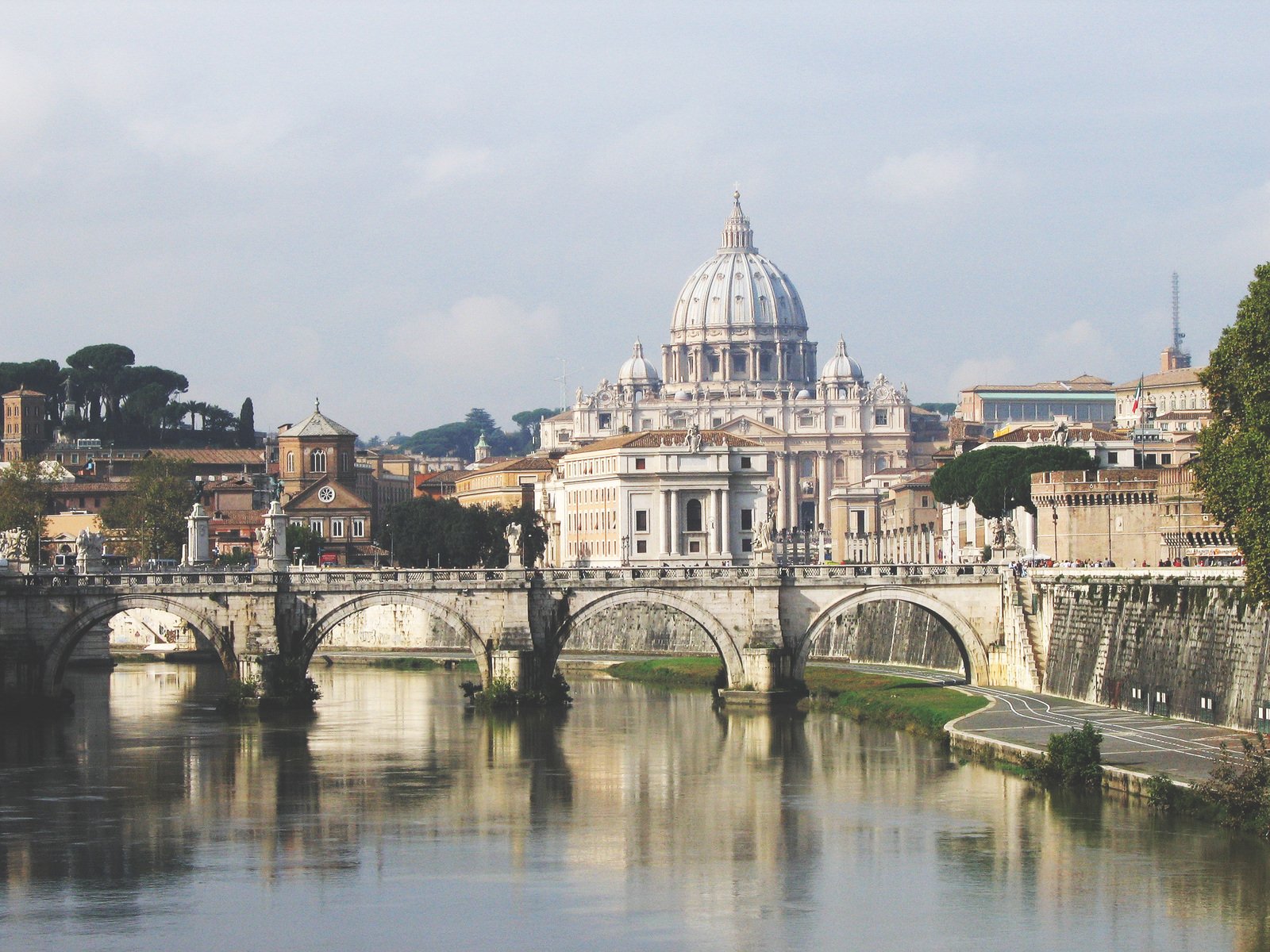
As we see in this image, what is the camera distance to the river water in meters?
33.0

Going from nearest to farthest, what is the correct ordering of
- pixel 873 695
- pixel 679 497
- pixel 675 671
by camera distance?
pixel 873 695
pixel 675 671
pixel 679 497

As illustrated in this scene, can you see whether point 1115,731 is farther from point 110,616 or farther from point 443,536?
point 443,536

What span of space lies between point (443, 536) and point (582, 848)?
217 ft

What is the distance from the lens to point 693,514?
368 feet

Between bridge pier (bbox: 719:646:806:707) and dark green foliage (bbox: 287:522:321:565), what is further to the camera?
dark green foliage (bbox: 287:522:321:565)

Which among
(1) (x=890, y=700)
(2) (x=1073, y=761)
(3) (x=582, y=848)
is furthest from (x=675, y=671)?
(3) (x=582, y=848)

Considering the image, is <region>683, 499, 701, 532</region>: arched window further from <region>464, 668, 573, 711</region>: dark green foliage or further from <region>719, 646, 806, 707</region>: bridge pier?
<region>719, 646, 806, 707</region>: bridge pier

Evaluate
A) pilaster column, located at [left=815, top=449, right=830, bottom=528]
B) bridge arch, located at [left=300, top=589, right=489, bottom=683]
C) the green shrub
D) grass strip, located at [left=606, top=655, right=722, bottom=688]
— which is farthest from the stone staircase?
pilaster column, located at [left=815, top=449, right=830, bottom=528]

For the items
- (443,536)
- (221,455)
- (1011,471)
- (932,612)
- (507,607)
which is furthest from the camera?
(221,455)

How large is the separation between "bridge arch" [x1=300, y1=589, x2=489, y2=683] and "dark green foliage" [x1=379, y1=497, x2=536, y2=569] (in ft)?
138

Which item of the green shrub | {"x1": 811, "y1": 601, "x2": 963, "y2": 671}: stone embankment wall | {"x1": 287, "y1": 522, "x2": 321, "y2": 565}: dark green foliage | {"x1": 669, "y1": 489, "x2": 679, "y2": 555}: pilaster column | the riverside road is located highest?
{"x1": 669, "y1": 489, "x2": 679, "y2": 555}: pilaster column

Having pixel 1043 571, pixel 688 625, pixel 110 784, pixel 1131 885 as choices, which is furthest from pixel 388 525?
pixel 1131 885

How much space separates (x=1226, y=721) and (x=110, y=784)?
20922 mm

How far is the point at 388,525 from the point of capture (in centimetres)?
10838
